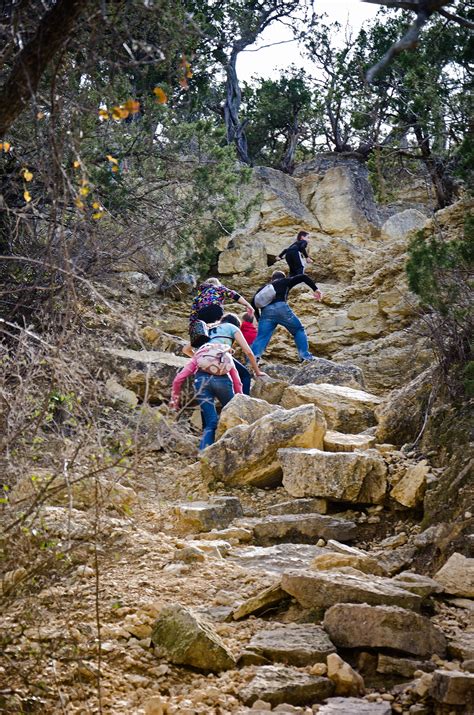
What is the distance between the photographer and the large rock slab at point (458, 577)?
472 centimetres

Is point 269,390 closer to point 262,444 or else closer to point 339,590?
point 262,444

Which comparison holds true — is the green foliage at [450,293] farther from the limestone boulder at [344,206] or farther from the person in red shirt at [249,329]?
the limestone boulder at [344,206]

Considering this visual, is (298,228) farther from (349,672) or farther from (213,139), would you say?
(349,672)

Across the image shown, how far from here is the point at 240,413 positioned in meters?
8.62

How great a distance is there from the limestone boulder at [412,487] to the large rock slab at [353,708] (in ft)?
9.89

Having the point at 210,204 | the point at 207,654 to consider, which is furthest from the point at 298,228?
the point at 207,654

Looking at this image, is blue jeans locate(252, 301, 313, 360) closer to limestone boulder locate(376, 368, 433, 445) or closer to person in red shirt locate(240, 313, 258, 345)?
person in red shirt locate(240, 313, 258, 345)

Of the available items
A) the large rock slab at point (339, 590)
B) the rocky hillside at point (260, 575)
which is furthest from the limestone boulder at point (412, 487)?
the large rock slab at point (339, 590)

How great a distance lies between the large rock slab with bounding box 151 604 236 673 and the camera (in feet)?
12.9

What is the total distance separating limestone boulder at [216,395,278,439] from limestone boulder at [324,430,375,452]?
38.8 inches

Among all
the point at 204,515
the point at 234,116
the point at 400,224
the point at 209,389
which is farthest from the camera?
the point at 234,116

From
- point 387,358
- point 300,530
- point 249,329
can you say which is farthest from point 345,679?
point 387,358

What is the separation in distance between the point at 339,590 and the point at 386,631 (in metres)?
0.44

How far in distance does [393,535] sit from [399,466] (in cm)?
72
